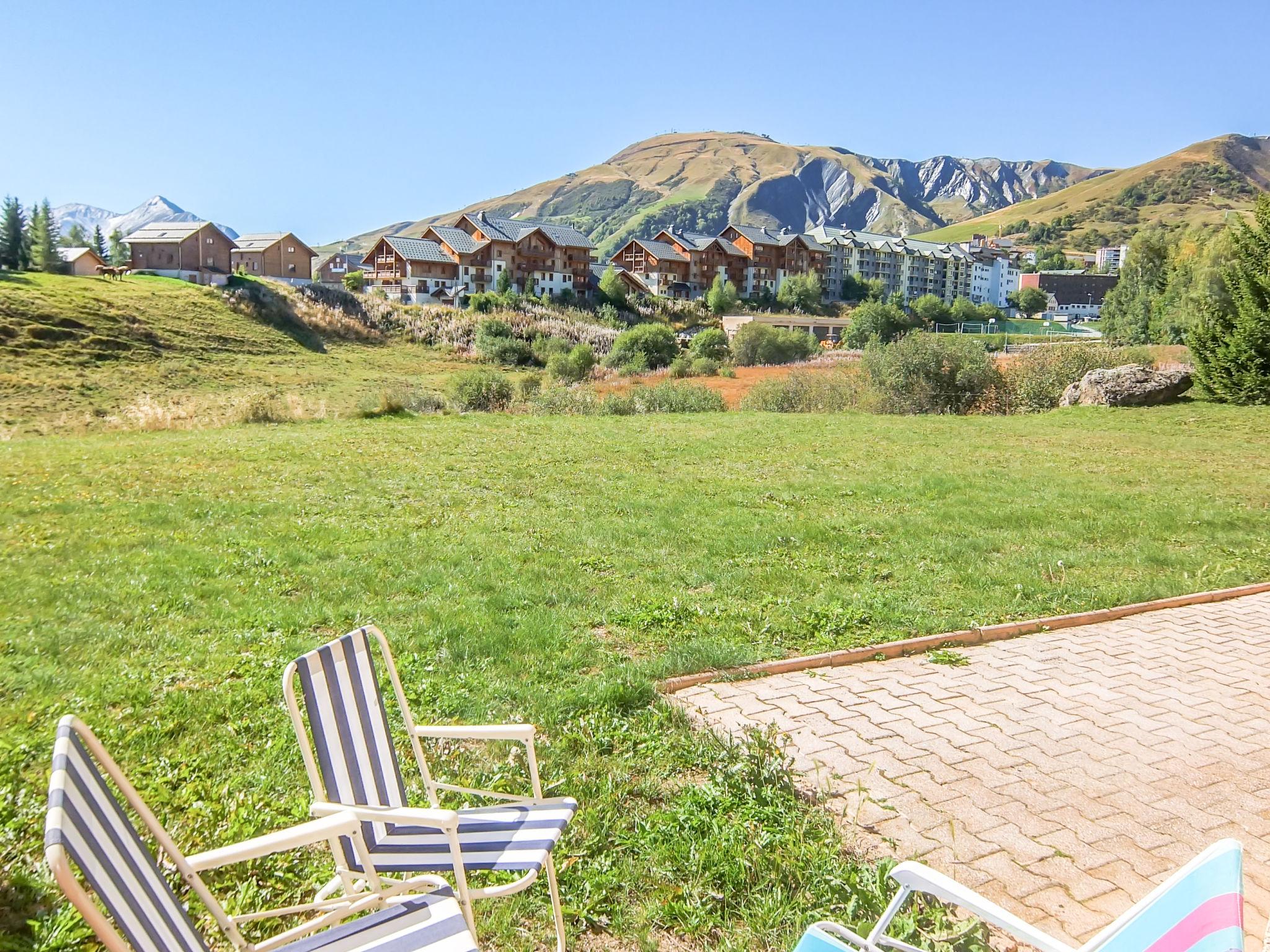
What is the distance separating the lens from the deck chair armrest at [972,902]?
2141 millimetres

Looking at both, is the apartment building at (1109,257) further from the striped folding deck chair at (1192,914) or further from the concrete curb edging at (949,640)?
the striped folding deck chair at (1192,914)

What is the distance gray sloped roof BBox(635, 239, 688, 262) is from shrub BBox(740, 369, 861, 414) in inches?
2633

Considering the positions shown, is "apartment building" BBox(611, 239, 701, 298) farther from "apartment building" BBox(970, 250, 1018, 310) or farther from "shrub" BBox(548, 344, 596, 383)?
"apartment building" BBox(970, 250, 1018, 310)

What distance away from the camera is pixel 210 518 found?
9.16 m

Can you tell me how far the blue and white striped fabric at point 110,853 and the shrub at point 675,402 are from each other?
887 inches

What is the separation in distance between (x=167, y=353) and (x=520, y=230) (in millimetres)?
44139

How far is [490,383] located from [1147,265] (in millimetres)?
59594

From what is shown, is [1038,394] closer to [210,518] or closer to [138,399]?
[210,518]

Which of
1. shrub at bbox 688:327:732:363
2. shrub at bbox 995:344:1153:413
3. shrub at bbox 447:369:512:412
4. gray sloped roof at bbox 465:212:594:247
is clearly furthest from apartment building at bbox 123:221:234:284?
shrub at bbox 995:344:1153:413

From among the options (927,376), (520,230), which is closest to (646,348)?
(927,376)

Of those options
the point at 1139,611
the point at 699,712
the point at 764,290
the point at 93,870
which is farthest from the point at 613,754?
the point at 764,290

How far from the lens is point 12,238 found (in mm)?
54219

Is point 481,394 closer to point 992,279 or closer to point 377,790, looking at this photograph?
point 377,790

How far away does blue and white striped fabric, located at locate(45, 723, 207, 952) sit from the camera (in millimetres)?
1866
